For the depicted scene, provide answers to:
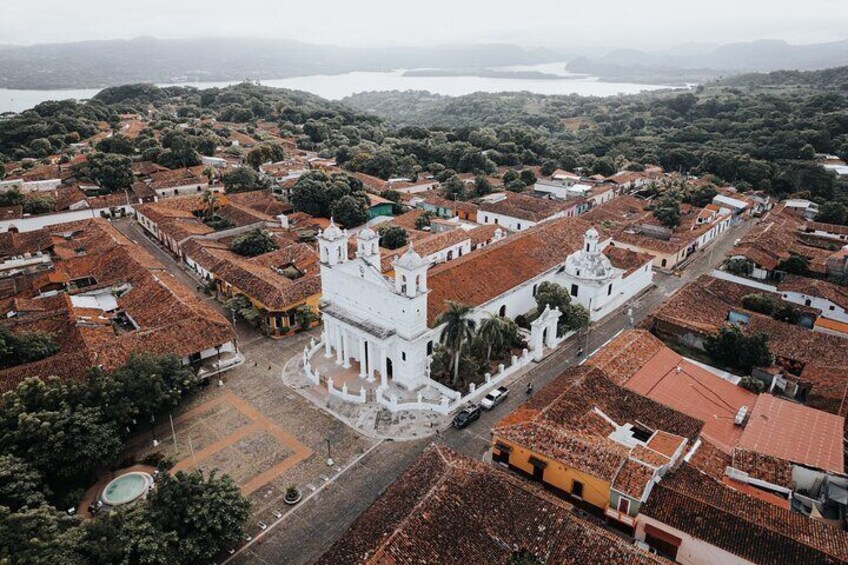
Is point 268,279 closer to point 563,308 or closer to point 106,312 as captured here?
point 106,312

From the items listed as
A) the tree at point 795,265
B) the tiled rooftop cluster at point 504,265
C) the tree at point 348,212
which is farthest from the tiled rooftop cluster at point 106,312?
the tree at point 795,265

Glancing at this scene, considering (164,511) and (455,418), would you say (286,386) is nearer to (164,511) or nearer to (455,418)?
(455,418)

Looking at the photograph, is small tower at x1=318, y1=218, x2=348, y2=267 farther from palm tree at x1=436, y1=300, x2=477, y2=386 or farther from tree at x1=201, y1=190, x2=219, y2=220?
tree at x1=201, y1=190, x2=219, y2=220

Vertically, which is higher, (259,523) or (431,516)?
(431,516)

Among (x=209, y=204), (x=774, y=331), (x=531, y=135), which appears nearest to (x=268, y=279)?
(x=209, y=204)

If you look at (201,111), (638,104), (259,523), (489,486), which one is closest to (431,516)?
(489,486)

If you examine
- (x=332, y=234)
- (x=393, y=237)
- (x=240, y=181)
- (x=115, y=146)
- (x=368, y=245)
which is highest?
(x=332, y=234)

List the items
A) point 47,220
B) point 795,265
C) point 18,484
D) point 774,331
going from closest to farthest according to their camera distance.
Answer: point 18,484
point 774,331
point 795,265
point 47,220
